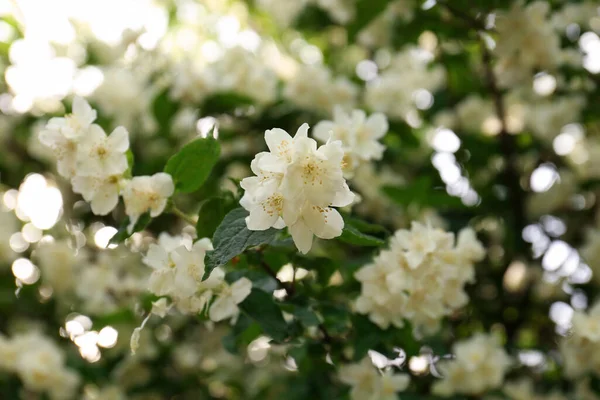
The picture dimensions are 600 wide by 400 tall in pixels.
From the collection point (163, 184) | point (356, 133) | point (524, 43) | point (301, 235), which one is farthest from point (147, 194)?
point (524, 43)

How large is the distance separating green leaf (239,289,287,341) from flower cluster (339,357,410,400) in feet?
1.15

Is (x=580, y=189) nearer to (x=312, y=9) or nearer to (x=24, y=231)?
(x=312, y=9)

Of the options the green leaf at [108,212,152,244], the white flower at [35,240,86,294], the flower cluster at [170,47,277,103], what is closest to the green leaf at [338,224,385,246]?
the green leaf at [108,212,152,244]

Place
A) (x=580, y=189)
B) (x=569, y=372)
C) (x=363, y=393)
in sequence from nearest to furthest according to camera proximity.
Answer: (x=363, y=393)
(x=569, y=372)
(x=580, y=189)

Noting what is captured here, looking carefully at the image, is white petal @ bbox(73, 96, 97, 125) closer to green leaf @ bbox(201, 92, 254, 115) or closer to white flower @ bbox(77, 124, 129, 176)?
white flower @ bbox(77, 124, 129, 176)

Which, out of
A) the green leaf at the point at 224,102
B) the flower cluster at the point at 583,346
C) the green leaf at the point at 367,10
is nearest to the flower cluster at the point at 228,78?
the green leaf at the point at 224,102

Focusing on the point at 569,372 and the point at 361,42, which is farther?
the point at 361,42

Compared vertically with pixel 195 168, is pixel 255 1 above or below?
above

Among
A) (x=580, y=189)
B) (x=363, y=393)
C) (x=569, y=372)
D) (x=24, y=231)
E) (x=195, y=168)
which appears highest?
(x=580, y=189)

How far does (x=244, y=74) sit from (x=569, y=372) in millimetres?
1542

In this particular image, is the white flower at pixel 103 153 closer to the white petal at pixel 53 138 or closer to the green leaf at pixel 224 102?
the white petal at pixel 53 138

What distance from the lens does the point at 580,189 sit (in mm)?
2592

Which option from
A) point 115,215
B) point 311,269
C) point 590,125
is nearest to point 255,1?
point 115,215

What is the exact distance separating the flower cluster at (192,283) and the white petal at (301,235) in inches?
8.9
